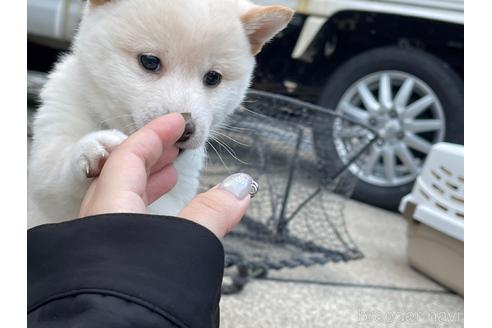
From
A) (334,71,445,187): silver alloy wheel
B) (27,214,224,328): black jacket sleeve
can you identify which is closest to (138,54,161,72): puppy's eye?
(27,214,224,328): black jacket sleeve

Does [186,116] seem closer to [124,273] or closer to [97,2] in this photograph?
[97,2]

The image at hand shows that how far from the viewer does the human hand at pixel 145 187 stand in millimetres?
733

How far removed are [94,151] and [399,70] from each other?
2.36 meters

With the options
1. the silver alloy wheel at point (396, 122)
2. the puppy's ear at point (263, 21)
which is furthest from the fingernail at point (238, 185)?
the silver alloy wheel at point (396, 122)

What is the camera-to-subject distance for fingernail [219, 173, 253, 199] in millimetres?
808

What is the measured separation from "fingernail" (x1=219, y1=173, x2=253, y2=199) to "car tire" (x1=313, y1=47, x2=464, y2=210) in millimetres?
2178

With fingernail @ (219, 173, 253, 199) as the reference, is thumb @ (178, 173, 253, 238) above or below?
below

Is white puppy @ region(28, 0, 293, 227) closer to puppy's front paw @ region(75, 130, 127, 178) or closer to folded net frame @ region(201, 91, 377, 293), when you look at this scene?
puppy's front paw @ region(75, 130, 127, 178)

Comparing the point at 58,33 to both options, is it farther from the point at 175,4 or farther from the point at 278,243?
the point at 175,4

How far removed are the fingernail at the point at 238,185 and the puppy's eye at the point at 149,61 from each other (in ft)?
1.21

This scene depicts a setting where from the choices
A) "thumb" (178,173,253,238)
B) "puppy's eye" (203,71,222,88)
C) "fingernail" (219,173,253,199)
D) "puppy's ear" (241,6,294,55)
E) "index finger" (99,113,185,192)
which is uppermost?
"puppy's ear" (241,6,294,55)

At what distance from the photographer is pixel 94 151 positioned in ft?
3.17

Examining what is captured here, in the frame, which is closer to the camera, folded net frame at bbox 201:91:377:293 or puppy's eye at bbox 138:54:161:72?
puppy's eye at bbox 138:54:161:72
